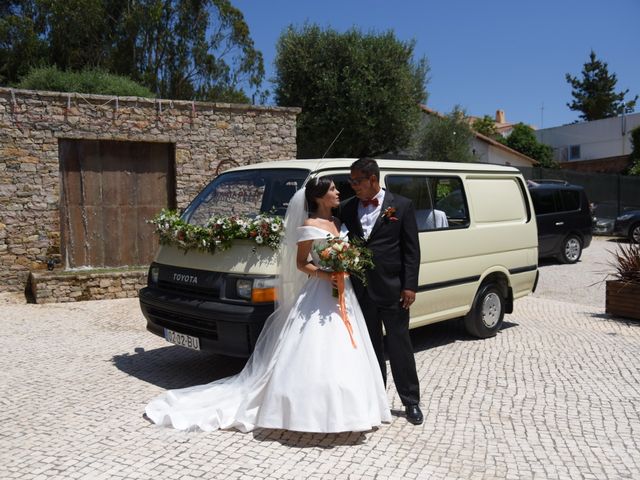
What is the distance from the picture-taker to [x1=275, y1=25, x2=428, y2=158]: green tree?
22.5 metres

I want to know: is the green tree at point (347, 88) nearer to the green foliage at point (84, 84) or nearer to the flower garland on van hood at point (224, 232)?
the green foliage at point (84, 84)

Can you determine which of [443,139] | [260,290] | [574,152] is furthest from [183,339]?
[574,152]

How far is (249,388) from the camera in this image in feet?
15.8

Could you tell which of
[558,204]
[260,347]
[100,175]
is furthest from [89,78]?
[260,347]

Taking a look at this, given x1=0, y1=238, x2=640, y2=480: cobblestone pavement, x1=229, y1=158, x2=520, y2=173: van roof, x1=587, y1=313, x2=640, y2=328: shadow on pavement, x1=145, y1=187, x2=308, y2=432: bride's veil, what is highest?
x1=229, y1=158, x2=520, y2=173: van roof

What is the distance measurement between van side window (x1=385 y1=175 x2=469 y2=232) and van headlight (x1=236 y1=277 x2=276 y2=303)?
1781 millimetres

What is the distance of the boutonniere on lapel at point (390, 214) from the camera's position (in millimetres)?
4645

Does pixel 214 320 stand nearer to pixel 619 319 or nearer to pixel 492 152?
pixel 619 319

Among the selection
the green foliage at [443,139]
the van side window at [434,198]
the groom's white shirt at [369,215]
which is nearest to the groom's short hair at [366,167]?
the groom's white shirt at [369,215]

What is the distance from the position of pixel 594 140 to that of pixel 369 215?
41968 mm

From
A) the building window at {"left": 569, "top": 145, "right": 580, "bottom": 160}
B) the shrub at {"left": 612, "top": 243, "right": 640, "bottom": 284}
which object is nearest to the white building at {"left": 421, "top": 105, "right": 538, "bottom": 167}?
the building window at {"left": 569, "top": 145, "right": 580, "bottom": 160}

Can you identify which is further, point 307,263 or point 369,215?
point 369,215

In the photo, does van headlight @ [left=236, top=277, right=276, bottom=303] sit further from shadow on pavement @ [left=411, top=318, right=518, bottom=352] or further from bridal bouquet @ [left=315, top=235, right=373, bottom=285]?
shadow on pavement @ [left=411, top=318, right=518, bottom=352]

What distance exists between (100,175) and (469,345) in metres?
7.86
